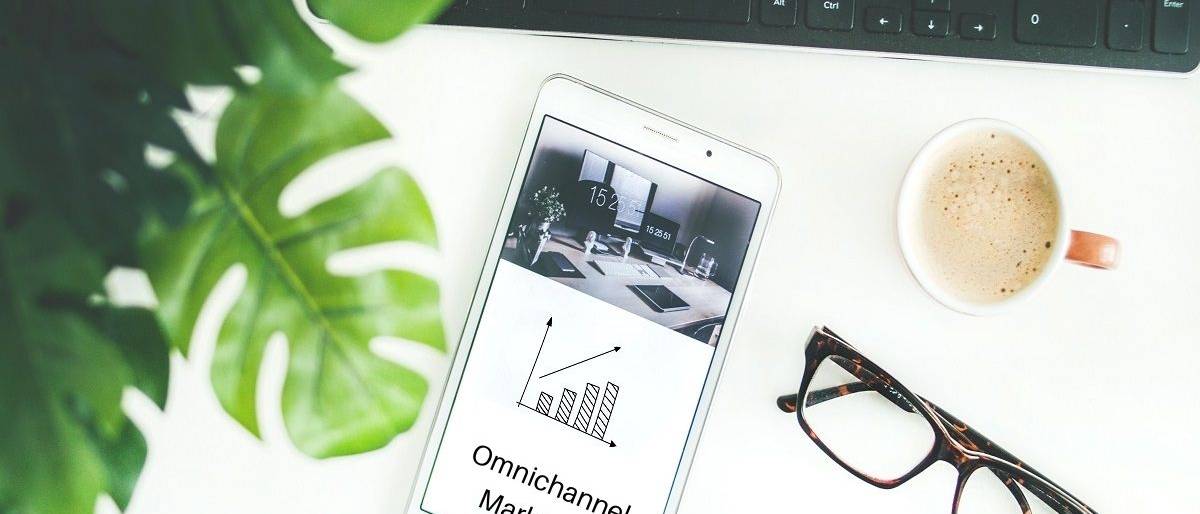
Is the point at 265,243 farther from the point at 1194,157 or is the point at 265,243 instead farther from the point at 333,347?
the point at 1194,157

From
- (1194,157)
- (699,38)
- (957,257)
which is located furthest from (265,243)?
(1194,157)

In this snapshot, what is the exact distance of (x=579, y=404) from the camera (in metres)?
0.47

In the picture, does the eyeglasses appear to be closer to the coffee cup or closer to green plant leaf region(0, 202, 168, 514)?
the coffee cup

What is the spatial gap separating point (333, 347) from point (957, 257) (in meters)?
0.35

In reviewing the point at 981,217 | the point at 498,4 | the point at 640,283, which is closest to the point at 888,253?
the point at 981,217

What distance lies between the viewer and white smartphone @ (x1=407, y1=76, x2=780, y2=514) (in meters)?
0.47

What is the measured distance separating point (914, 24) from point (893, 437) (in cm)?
26

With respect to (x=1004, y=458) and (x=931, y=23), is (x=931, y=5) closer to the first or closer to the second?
(x=931, y=23)

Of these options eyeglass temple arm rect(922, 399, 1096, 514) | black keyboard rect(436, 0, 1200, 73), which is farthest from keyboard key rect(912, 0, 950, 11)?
eyeglass temple arm rect(922, 399, 1096, 514)

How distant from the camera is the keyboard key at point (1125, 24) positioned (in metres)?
0.46

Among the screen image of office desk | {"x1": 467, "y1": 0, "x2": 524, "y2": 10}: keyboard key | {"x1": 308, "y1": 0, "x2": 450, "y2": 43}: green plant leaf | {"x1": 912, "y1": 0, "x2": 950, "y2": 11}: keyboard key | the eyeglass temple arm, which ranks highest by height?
{"x1": 912, "y1": 0, "x2": 950, "y2": 11}: keyboard key

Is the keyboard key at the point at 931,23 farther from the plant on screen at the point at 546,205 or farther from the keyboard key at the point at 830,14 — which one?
the plant on screen at the point at 546,205

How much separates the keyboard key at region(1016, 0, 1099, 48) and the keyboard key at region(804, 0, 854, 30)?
101mm

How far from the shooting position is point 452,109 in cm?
48
